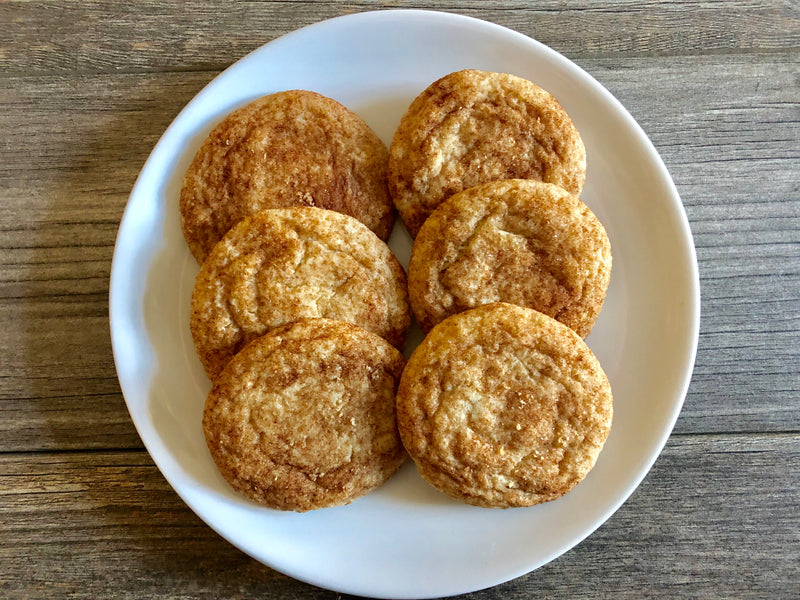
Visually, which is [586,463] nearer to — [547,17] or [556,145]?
[556,145]

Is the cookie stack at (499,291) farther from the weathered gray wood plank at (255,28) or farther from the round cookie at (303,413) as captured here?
the weathered gray wood plank at (255,28)

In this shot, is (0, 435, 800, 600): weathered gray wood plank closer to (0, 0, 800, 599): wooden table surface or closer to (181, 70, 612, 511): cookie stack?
(0, 0, 800, 599): wooden table surface

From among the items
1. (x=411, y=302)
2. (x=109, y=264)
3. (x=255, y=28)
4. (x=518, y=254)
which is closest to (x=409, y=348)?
(x=411, y=302)

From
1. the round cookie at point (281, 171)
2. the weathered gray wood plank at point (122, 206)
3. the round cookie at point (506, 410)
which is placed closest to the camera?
the round cookie at point (506, 410)

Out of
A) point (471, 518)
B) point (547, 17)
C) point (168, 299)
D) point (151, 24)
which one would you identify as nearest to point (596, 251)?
point (471, 518)

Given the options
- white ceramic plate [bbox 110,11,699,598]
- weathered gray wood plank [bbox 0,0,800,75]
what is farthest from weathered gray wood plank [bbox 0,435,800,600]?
weathered gray wood plank [bbox 0,0,800,75]

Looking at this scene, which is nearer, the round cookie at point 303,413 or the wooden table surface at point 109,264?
the round cookie at point 303,413

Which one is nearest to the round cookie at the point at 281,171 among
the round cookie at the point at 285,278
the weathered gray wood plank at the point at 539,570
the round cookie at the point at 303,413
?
the round cookie at the point at 285,278
